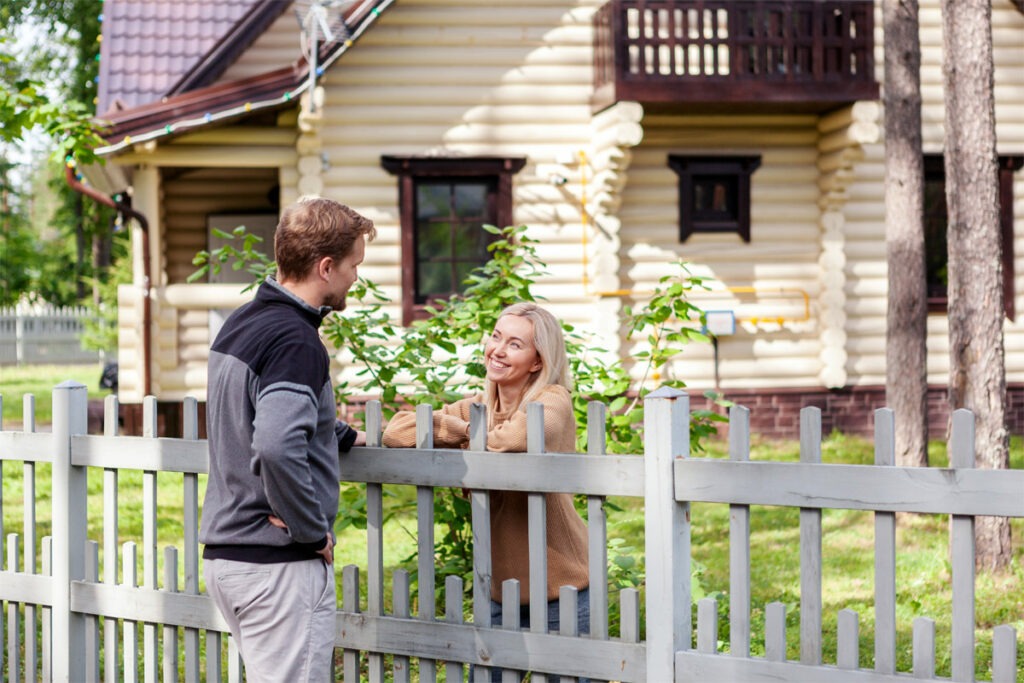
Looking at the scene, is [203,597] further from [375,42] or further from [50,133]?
[375,42]

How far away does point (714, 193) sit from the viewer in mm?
15547

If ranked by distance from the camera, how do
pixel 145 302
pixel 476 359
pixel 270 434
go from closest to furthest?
pixel 270 434 → pixel 476 359 → pixel 145 302

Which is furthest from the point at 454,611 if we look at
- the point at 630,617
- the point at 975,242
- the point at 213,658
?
the point at 975,242

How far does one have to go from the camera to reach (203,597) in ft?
15.2

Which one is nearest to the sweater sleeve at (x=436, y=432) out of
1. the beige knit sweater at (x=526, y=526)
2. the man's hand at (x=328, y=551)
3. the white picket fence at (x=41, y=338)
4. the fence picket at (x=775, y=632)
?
the beige knit sweater at (x=526, y=526)

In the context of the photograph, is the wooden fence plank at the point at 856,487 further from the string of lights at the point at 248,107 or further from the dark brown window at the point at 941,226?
the dark brown window at the point at 941,226

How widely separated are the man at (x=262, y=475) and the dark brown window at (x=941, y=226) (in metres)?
13.3

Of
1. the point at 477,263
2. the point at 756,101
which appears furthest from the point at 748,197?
the point at 477,263

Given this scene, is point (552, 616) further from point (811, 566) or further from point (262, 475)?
point (262, 475)

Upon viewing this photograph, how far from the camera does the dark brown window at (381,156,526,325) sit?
1483 cm

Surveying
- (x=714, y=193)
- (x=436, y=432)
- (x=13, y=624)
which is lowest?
(x=13, y=624)

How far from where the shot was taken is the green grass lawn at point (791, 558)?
6926mm

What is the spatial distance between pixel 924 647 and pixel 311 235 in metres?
2.01

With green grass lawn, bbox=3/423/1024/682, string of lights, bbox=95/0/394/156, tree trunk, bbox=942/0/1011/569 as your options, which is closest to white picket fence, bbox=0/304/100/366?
string of lights, bbox=95/0/394/156
